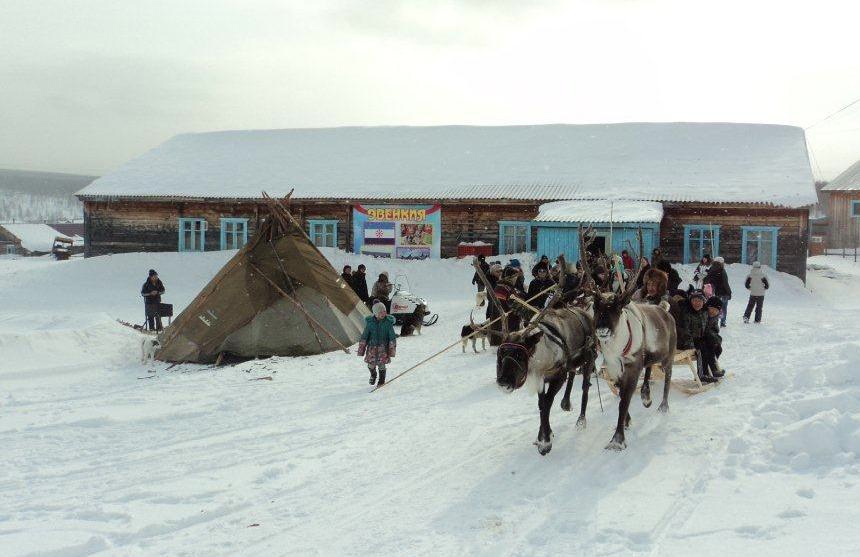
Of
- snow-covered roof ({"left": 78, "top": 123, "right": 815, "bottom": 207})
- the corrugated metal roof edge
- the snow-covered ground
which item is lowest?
the snow-covered ground

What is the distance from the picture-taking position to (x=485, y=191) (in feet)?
86.9

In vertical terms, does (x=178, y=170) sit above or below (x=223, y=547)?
above

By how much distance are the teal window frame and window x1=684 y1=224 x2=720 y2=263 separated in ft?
57.5

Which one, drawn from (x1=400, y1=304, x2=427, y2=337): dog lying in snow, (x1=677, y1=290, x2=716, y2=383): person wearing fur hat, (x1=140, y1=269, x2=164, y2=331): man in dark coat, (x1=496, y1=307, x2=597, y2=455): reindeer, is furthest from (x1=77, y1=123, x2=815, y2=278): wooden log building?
(x1=496, y1=307, x2=597, y2=455): reindeer

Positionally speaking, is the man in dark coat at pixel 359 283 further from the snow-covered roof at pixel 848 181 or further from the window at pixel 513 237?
the snow-covered roof at pixel 848 181

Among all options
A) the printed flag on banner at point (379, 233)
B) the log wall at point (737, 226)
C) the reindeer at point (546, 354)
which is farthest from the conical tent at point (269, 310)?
the log wall at point (737, 226)

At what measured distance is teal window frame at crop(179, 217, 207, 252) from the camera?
28.4 m

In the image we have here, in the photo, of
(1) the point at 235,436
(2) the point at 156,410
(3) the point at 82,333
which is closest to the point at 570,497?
Result: (1) the point at 235,436

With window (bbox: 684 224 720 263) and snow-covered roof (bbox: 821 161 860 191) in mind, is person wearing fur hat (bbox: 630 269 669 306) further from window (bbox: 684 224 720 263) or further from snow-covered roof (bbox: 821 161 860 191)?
snow-covered roof (bbox: 821 161 860 191)

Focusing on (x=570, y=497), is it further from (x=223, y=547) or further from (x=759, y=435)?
(x=223, y=547)

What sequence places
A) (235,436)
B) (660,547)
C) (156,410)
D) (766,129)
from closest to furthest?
1. (660,547)
2. (235,436)
3. (156,410)
4. (766,129)

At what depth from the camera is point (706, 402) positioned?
308 inches

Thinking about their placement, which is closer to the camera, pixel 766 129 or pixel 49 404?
pixel 49 404

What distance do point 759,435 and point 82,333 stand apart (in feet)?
37.1
